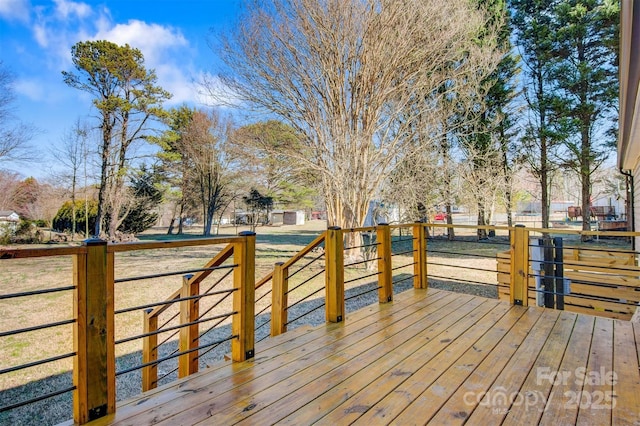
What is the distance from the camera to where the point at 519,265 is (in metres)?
3.29

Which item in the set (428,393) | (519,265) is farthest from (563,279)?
(428,393)

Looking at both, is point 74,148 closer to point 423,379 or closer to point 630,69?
point 423,379

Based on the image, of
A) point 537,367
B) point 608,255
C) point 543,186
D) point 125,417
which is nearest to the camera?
point 125,417

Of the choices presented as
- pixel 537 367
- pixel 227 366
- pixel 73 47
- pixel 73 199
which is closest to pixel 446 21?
pixel 537 367

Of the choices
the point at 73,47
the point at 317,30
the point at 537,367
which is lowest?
the point at 537,367

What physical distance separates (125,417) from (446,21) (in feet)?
27.9

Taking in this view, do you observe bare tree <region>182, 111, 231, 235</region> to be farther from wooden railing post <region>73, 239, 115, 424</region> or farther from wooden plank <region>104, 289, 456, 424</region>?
wooden railing post <region>73, 239, 115, 424</region>

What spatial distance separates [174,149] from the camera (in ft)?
62.9

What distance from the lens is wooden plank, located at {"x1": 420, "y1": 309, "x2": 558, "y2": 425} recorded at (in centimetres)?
160

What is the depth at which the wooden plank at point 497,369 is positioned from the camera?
1.60 m

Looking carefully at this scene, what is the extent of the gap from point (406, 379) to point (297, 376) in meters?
0.64

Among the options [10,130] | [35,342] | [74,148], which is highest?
[10,130]

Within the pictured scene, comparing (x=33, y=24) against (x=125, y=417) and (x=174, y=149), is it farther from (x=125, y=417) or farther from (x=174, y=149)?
(x=125, y=417)

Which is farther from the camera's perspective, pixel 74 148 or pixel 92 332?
pixel 74 148
